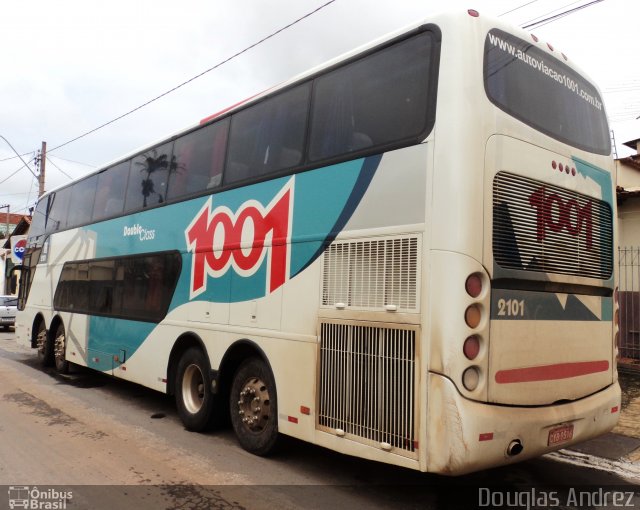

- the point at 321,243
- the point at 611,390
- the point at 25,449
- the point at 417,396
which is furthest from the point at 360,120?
the point at 25,449

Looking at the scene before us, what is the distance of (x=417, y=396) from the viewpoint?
152 inches

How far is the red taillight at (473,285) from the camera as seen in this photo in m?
3.78

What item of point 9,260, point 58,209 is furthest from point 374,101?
point 9,260

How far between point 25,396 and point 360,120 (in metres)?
7.14

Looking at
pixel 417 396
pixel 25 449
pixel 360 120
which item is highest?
pixel 360 120

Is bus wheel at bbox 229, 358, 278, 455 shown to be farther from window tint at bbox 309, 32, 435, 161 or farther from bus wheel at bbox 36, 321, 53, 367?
bus wheel at bbox 36, 321, 53, 367

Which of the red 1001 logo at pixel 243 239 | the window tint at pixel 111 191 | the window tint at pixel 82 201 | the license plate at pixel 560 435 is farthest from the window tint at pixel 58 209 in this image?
the license plate at pixel 560 435

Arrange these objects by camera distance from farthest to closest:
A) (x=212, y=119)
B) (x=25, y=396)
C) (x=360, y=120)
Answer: (x=25, y=396) < (x=212, y=119) < (x=360, y=120)

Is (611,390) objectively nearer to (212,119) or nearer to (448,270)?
(448,270)

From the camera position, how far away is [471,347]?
3.77m

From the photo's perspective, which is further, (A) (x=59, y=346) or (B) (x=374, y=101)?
(A) (x=59, y=346)

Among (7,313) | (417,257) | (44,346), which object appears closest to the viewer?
(417,257)

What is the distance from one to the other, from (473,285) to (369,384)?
1.14 metres

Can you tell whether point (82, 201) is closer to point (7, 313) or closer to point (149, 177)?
point (149, 177)
